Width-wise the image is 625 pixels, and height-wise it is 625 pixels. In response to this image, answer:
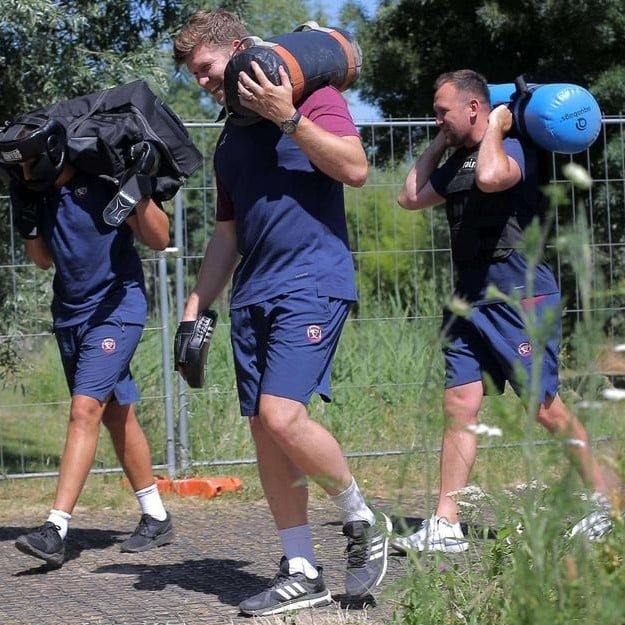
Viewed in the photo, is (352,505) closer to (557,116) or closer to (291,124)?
(291,124)

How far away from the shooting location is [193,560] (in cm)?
550

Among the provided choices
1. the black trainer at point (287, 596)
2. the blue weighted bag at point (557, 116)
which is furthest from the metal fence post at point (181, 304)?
the black trainer at point (287, 596)

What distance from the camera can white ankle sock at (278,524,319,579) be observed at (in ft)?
14.6

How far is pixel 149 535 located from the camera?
5.77 metres

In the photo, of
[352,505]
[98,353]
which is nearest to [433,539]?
[352,505]

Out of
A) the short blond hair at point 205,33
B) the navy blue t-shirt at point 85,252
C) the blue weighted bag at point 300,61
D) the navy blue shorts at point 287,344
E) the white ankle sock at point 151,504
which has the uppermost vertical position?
the short blond hair at point 205,33

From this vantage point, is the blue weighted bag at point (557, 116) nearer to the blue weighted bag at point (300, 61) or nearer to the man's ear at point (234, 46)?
the blue weighted bag at point (300, 61)

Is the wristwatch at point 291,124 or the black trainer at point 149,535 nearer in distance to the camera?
the wristwatch at point 291,124

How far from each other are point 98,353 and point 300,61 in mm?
1840

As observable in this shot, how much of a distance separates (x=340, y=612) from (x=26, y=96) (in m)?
4.58

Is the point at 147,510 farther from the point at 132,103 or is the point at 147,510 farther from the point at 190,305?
the point at 132,103

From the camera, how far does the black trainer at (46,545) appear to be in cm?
516

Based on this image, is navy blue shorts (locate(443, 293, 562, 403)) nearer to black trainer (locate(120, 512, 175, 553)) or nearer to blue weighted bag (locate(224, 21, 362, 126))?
blue weighted bag (locate(224, 21, 362, 126))

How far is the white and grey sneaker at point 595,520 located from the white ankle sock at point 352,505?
1.38 meters
